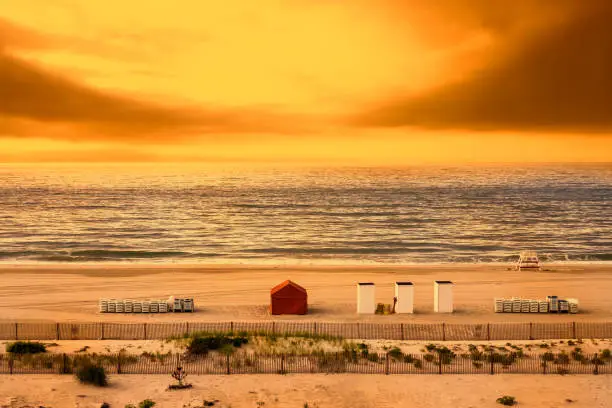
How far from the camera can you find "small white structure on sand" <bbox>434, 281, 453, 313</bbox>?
141 feet

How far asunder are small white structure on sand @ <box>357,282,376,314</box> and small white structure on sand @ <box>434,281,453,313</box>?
13.7 ft

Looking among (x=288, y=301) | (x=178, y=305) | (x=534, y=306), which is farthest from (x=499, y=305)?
(x=178, y=305)

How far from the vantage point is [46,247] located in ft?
270

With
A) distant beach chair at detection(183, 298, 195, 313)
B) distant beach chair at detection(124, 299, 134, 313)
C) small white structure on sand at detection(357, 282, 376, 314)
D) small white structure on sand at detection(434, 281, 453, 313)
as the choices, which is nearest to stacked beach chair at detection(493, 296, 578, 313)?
small white structure on sand at detection(434, 281, 453, 313)

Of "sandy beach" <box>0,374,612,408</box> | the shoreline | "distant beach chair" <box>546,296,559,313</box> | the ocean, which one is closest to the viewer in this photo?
"sandy beach" <box>0,374,612,408</box>

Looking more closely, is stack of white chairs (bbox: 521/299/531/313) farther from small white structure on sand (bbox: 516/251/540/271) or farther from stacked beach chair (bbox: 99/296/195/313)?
stacked beach chair (bbox: 99/296/195/313)

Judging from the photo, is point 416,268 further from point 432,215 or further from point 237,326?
point 432,215

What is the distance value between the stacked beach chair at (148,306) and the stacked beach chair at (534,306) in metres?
20.1

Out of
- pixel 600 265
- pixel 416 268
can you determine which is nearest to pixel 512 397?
pixel 416 268

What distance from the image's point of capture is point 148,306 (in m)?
43.1

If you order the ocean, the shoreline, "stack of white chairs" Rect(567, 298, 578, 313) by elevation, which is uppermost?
the ocean

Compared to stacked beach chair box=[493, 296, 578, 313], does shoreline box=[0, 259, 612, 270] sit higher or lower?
higher

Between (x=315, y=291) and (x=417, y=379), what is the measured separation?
73.5 ft

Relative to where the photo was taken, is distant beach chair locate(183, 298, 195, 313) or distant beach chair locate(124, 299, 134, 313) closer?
distant beach chair locate(183, 298, 195, 313)
